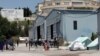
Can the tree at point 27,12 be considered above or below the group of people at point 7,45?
below

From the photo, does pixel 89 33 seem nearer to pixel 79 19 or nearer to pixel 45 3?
pixel 79 19

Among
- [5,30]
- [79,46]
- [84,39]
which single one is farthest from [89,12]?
[5,30]

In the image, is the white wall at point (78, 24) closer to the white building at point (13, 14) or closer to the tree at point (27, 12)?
the white building at point (13, 14)

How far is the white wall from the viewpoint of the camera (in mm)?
52969

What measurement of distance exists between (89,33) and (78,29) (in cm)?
173

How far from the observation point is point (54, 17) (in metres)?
59.7

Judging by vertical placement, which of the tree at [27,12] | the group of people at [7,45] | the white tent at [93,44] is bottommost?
the tree at [27,12]

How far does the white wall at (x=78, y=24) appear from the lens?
53.0m

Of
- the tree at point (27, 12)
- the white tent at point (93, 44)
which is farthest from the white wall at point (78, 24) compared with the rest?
the tree at point (27, 12)

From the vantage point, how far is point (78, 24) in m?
53.1

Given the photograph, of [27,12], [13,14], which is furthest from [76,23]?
[27,12]

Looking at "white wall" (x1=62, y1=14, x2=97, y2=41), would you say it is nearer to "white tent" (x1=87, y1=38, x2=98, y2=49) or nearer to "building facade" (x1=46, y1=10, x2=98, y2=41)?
"building facade" (x1=46, y1=10, x2=98, y2=41)

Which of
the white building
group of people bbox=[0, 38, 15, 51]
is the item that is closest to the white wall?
group of people bbox=[0, 38, 15, 51]

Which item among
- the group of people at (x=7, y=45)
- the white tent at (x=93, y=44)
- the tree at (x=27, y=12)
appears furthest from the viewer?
the tree at (x=27, y=12)
